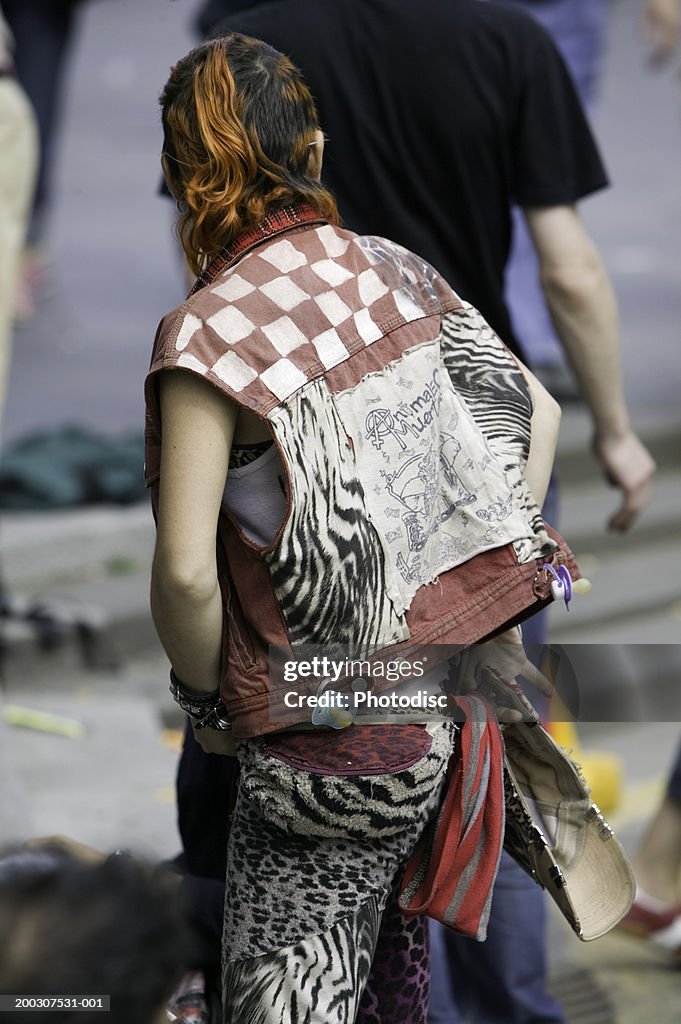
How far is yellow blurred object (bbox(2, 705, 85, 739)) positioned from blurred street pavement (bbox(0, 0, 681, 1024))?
2 cm

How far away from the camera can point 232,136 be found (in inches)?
71.2

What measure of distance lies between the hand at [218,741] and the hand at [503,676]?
0.33 m

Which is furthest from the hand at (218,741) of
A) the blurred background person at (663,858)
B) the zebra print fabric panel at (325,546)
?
the blurred background person at (663,858)

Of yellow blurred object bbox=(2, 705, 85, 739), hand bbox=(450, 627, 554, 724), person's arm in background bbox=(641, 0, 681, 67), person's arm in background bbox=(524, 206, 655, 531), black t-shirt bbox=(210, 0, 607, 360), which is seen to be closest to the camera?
hand bbox=(450, 627, 554, 724)

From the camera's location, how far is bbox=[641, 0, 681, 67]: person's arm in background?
5.35m

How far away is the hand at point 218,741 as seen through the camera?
6.35 feet

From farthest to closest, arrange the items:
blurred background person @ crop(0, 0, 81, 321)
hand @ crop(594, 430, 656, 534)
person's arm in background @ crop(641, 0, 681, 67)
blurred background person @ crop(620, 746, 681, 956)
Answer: blurred background person @ crop(0, 0, 81, 321), person's arm in background @ crop(641, 0, 681, 67), blurred background person @ crop(620, 746, 681, 956), hand @ crop(594, 430, 656, 534)

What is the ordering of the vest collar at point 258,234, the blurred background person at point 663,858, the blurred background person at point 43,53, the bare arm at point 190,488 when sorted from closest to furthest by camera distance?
the bare arm at point 190,488, the vest collar at point 258,234, the blurred background person at point 663,858, the blurred background person at point 43,53

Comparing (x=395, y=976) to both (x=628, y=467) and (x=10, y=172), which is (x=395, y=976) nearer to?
(x=628, y=467)

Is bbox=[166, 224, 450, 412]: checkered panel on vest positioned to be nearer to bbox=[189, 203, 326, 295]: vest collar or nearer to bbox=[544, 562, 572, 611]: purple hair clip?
bbox=[189, 203, 326, 295]: vest collar

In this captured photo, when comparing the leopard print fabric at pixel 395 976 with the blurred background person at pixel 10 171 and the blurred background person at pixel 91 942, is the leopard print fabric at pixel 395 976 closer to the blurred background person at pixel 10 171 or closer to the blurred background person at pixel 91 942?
the blurred background person at pixel 91 942

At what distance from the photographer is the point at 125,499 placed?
5.37 meters

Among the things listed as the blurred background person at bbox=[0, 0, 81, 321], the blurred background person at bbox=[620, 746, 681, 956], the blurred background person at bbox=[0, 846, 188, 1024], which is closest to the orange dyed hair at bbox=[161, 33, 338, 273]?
the blurred background person at bbox=[0, 846, 188, 1024]

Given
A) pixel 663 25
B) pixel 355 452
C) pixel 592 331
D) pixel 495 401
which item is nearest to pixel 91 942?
pixel 355 452
